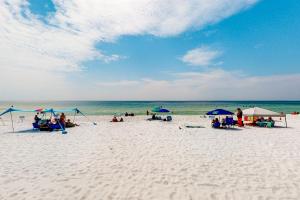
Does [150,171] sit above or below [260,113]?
below

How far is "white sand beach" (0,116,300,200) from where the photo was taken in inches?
237

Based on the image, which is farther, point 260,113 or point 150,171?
point 260,113

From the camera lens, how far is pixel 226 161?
354 inches

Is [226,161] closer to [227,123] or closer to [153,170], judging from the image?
[153,170]

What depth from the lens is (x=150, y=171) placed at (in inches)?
306

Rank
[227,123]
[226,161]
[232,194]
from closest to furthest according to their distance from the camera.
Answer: [232,194] < [226,161] < [227,123]

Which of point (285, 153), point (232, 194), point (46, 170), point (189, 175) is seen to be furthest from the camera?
point (285, 153)

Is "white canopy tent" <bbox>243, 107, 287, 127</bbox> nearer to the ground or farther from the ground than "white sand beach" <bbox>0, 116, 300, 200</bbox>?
farther from the ground

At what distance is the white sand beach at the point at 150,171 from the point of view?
6.01 m

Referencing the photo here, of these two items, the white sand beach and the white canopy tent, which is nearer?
the white sand beach

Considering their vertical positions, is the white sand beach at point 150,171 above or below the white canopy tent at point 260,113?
below

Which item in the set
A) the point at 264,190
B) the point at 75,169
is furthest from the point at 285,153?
the point at 75,169

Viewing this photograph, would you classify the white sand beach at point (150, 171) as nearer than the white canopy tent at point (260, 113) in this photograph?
Yes

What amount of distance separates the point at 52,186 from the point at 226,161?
6348 millimetres
